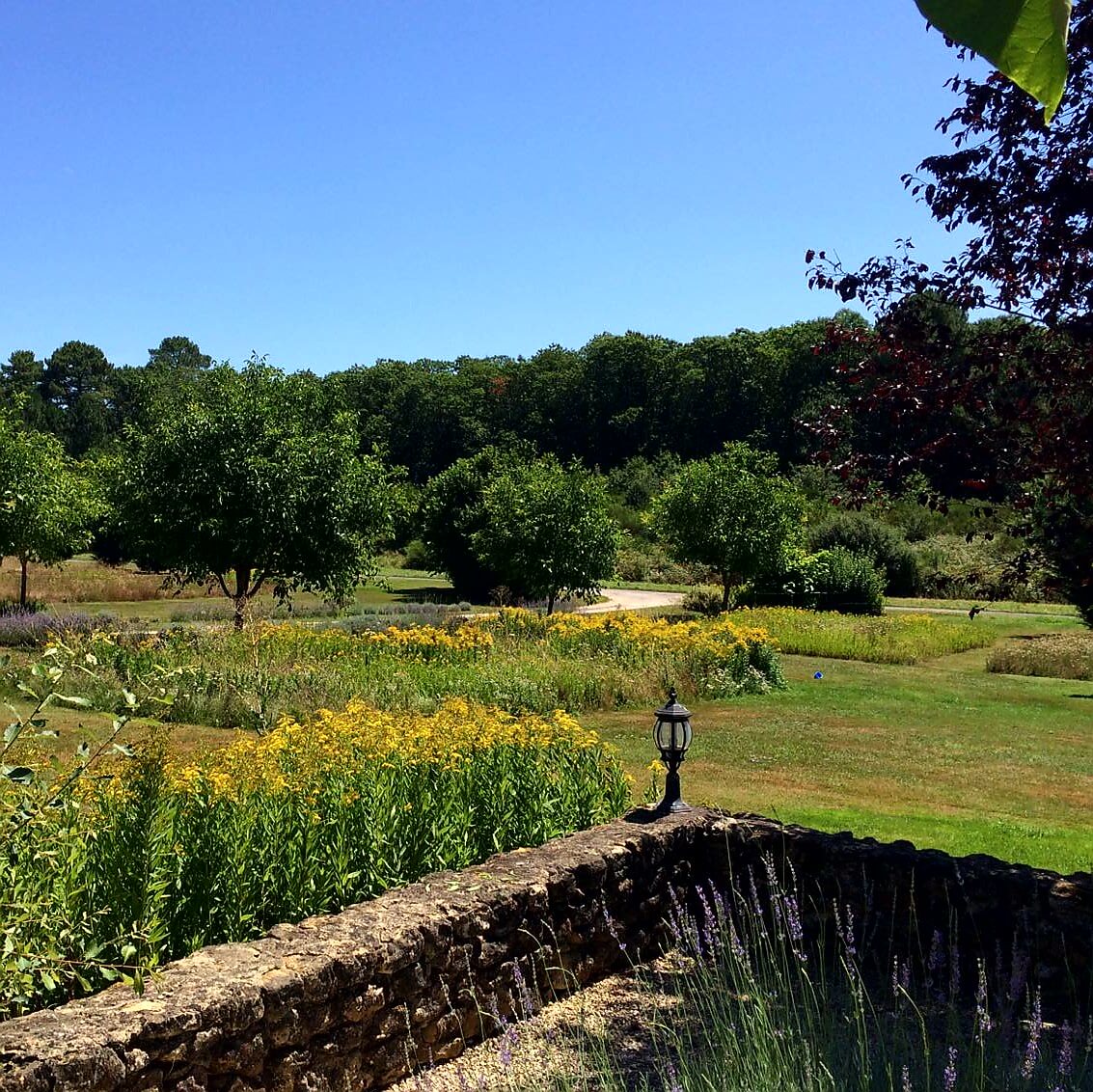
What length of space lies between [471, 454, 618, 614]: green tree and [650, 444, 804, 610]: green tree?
14.5 feet

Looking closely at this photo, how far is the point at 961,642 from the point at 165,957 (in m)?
20.4

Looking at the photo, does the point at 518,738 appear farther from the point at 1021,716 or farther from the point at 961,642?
the point at 961,642

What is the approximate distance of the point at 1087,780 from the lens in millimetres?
10219

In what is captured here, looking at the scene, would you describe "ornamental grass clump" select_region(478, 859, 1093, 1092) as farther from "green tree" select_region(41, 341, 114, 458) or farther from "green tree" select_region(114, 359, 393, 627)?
"green tree" select_region(41, 341, 114, 458)

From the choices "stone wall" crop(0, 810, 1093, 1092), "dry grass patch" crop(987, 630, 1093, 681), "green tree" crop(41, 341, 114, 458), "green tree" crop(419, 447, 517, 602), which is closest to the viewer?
"stone wall" crop(0, 810, 1093, 1092)

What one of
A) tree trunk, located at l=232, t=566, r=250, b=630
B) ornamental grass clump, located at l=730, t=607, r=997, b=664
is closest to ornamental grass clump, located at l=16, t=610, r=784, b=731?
tree trunk, located at l=232, t=566, r=250, b=630

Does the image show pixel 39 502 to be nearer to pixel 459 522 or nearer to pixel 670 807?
pixel 459 522

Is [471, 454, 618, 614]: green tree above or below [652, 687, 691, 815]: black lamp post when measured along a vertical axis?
above

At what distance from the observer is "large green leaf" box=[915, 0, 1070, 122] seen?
0.50 m

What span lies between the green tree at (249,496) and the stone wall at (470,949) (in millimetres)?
11561

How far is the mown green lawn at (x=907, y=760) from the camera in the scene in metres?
8.04

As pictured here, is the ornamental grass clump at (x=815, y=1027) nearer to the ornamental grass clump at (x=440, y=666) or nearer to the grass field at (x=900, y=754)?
the grass field at (x=900, y=754)

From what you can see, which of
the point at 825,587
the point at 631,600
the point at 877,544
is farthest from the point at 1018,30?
the point at 877,544

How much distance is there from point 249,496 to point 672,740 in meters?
11.3
